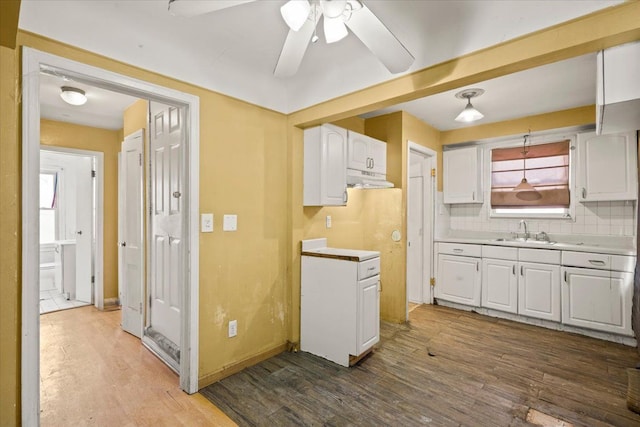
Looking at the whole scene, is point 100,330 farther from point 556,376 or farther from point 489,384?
point 556,376

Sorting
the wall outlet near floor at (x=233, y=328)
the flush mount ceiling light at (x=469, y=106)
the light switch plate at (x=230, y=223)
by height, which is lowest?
the wall outlet near floor at (x=233, y=328)

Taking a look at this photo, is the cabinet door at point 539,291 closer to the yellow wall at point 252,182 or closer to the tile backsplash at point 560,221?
the tile backsplash at point 560,221

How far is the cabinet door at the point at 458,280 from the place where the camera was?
3.79m

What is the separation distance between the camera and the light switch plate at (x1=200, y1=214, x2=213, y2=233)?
7.23 feet

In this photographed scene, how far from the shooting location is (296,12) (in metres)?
1.22

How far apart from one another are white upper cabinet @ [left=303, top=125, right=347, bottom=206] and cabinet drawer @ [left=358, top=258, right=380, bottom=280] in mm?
612

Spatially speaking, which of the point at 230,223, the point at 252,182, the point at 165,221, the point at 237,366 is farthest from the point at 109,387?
the point at 252,182

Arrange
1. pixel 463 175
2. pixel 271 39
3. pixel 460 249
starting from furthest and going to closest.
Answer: pixel 463 175 → pixel 460 249 → pixel 271 39

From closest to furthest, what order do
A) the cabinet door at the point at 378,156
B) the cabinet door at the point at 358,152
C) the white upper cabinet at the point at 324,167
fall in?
the white upper cabinet at the point at 324,167 < the cabinet door at the point at 358,152 < the cabinet door at the point at 378,156

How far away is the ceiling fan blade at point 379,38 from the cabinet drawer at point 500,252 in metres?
2.94

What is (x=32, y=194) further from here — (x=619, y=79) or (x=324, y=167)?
(x=619, y=79)

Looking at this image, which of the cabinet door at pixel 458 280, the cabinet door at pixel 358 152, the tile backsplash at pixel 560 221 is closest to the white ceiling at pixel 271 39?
the cabinet door at pixel 358 152

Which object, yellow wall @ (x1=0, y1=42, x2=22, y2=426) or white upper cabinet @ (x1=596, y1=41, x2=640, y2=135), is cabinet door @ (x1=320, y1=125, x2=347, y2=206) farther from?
yellow wall @ (x1=0, y1=42, x2=22, y2=426)

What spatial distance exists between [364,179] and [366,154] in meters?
0.29
